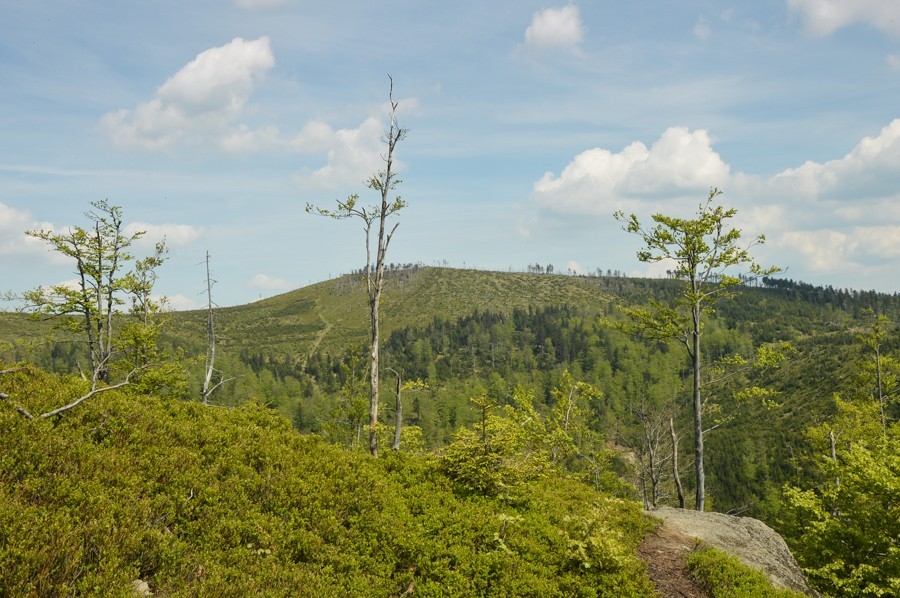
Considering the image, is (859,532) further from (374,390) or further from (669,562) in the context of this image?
(374,390)

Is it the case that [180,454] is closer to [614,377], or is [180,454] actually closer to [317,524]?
[317,524]

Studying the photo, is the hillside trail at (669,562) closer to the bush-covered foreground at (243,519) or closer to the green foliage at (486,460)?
the bush-covered foreground at (243,519)

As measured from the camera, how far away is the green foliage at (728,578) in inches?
420

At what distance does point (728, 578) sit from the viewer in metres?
11.1

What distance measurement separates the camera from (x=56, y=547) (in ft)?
19.4

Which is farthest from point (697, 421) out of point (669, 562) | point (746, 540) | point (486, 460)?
point (486, 460)

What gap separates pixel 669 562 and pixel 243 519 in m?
10.5

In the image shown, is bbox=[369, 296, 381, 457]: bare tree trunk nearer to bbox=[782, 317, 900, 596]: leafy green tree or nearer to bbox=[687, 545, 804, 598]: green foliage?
bbox=[687, 545, 804, 598]: green foliage

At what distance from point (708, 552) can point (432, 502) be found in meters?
7.48

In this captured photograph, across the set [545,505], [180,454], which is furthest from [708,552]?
[180,454]

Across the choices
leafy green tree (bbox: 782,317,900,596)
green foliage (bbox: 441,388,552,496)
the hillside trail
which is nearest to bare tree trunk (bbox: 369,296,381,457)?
green foliage (bbox: 441,388,552,496)

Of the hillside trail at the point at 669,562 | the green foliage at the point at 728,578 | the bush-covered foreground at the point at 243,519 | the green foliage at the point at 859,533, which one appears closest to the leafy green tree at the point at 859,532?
the green foliage at the point at 859,533

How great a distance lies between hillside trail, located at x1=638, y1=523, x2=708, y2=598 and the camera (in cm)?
1066

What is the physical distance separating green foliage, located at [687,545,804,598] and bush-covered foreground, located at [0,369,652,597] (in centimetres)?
157
